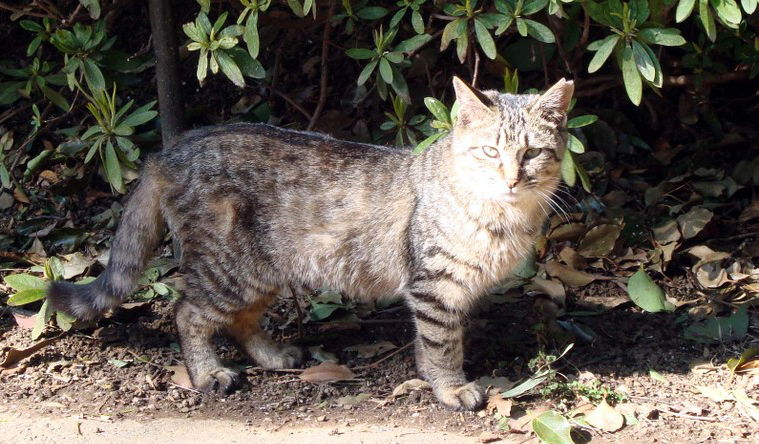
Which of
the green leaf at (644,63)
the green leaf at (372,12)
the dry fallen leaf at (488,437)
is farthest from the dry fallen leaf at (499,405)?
the green leaf at (372,12)

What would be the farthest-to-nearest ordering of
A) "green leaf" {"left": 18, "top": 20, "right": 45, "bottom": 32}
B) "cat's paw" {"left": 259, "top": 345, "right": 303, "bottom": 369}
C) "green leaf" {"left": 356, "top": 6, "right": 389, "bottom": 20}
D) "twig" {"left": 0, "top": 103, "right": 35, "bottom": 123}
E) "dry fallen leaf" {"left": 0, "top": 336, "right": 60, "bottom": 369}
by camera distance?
"twig" {"left": 0, "top": 103, "right": 35, "bottom": 123} → "green leaf" {"left": 18, "top": 20, "right": 45, "bottom": 32} → "green leaf" {"left": 356, "top": 6, "right": 389, "bottom": 20} → "cat's paw" {"left": 259, "top": 345, "right": 303, "bottom": 369} → "dry fallen leaf" {"left": 0, "top": 336, "right": 60, "bottom": 369}

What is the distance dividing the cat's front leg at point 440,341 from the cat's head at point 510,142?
0.59 m

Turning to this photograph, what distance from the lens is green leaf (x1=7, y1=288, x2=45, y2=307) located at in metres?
4.70

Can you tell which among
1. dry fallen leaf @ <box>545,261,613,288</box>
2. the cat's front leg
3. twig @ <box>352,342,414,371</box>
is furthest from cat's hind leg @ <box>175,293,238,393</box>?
dry fallen leaf @ <box>545,261,613,288</box>

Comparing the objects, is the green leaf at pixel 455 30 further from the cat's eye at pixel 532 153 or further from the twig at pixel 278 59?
the twig at pixel 278 59

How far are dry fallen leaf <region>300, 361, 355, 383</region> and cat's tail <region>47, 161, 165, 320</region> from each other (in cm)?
105

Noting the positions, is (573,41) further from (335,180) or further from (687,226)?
(335,180)

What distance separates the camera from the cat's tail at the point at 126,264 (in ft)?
15.1

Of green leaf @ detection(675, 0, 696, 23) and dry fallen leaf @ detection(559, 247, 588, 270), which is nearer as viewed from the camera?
green leaf @ detection(675, 0, 696, 23)

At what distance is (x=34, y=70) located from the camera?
5.79 meters

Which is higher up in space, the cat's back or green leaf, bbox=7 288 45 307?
the cat's back

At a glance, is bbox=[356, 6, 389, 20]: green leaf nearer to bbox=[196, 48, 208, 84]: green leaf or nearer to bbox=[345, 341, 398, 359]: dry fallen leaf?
bbox=[196, 48, 208, 84]: green leaf

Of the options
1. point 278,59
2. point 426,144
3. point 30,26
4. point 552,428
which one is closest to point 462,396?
point 552,428

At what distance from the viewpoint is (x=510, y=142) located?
417 cm
